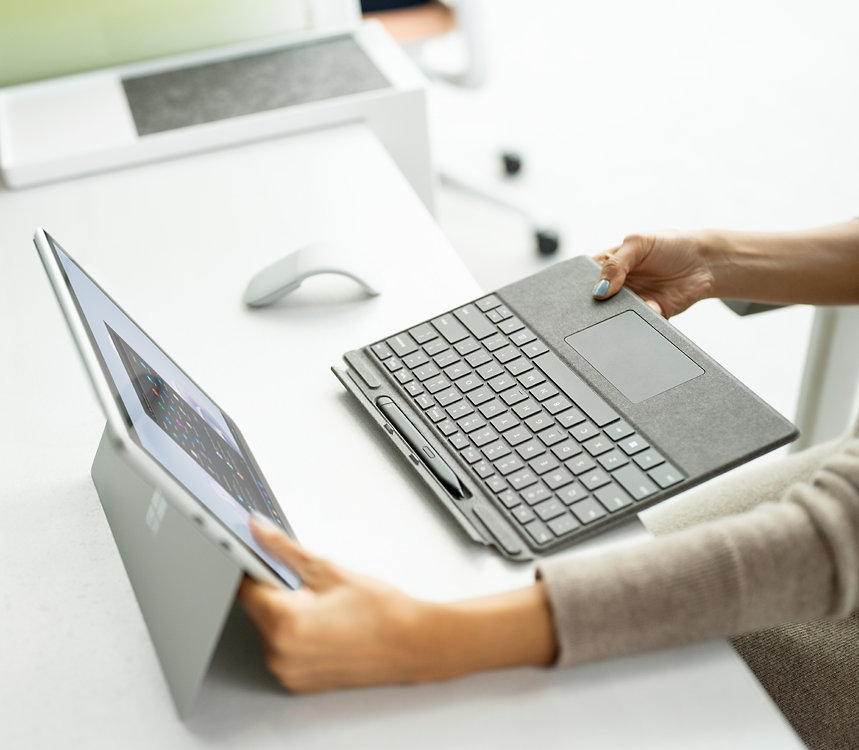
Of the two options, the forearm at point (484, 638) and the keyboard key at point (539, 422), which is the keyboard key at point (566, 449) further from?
the forearm at point (484, 638)

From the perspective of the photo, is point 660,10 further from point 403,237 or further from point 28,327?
point 28,327

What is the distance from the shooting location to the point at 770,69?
2.78 metres

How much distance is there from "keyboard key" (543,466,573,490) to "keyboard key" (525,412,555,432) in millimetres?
46

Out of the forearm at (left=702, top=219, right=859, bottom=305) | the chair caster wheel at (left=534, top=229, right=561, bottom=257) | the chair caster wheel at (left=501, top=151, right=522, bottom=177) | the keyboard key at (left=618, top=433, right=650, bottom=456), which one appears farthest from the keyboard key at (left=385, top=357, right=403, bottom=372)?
the chair caster wheel at (left=501, top=151, right=522, bottom=177)

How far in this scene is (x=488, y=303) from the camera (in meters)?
0.83

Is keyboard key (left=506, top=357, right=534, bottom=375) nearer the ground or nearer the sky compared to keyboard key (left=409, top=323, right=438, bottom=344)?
nearer the ground

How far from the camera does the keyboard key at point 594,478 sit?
25.2 inches

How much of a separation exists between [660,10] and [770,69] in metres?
0.57

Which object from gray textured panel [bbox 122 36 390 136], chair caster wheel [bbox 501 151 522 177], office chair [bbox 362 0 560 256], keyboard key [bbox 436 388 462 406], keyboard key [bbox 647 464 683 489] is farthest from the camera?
chair caster wheel [bbox 501 151 522 177]

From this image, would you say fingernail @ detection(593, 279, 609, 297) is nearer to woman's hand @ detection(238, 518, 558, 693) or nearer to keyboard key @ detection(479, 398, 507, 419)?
keyboard key @ detection(479, 398, 507, 419)

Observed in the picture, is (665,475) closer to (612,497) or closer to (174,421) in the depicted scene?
(612,497)

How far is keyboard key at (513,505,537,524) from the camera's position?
0.63 m

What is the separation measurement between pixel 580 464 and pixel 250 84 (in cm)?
89

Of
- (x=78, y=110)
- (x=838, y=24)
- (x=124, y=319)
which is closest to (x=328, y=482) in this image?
(x=124, y=319)
